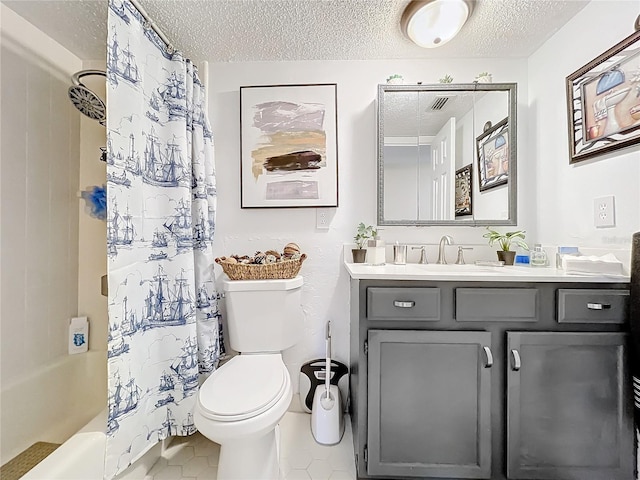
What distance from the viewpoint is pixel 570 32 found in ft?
4.63

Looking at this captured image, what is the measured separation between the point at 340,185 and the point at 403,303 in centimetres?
87

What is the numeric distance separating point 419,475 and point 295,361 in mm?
844

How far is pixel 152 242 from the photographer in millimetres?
1206

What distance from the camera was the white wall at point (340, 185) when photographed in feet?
5.65

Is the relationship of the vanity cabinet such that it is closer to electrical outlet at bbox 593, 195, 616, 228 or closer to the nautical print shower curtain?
electrical outlet at bbox 593, 195, 616, 228

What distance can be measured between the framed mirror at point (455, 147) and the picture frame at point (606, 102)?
307mm

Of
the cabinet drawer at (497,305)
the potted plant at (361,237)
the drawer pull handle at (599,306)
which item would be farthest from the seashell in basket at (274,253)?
the drawer pull handle at (599,306)

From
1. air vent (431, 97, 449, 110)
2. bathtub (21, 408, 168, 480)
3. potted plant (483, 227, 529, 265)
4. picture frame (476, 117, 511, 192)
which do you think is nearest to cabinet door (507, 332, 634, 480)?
potted plant (483, 227, 529, 265)

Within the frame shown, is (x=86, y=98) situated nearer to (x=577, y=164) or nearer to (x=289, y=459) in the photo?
(x=289, y=459)

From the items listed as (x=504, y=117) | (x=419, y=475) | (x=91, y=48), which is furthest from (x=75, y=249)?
(x=504, y=117)

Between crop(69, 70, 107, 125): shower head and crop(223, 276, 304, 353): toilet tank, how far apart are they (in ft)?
3.49

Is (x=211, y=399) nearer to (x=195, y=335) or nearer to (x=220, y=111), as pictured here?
(x=195, y=335)

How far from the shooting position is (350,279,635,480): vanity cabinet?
43.4 inches

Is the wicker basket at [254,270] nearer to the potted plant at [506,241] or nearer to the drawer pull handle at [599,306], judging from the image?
the potted plant at [506,241]
